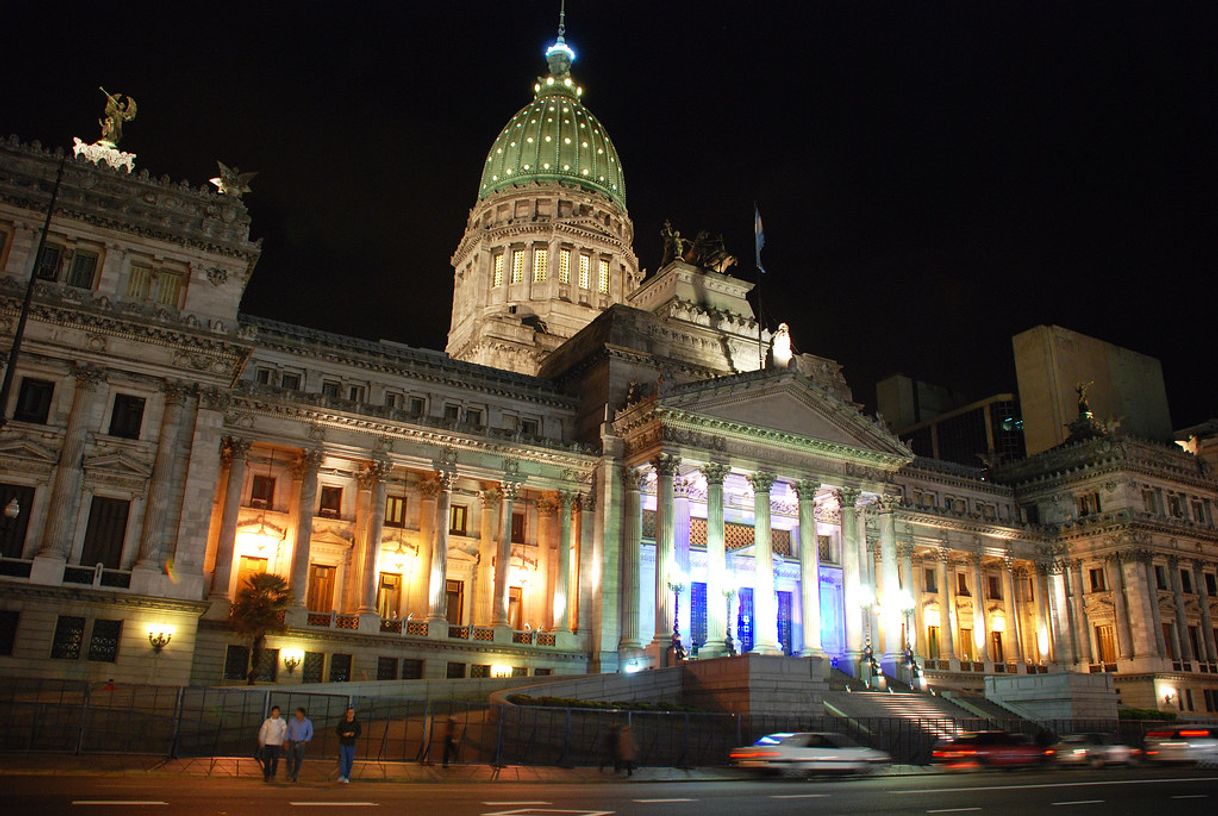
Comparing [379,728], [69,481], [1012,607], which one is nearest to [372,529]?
[69,481]

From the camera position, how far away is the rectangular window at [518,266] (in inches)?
3861

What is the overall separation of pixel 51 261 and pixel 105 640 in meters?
17.0

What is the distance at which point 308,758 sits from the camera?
31.7m

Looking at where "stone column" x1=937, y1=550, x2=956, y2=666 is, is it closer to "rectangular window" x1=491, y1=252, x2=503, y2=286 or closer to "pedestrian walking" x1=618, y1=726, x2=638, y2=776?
"rectangular window" x1=491, y1=252, x2=503, y2=286

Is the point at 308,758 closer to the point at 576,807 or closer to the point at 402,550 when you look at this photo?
the point at 576,807

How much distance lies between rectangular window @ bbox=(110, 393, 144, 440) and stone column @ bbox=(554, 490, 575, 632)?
24244 mm

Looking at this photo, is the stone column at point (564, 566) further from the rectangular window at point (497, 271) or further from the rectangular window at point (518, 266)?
the rectangular window at point (497, 271)

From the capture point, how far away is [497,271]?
329 ft

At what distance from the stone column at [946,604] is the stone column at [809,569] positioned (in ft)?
68.3

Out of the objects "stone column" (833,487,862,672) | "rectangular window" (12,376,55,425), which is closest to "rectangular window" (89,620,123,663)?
"rectangular window" (12,376,55,425)

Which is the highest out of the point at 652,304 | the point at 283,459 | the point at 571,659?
the point at 652,304

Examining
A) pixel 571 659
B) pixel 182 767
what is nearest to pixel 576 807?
pixel 182 767

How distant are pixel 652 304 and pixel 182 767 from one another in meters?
55.8

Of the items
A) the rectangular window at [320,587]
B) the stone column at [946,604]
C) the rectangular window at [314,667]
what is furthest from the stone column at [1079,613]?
the rectangular window at [314,667]
